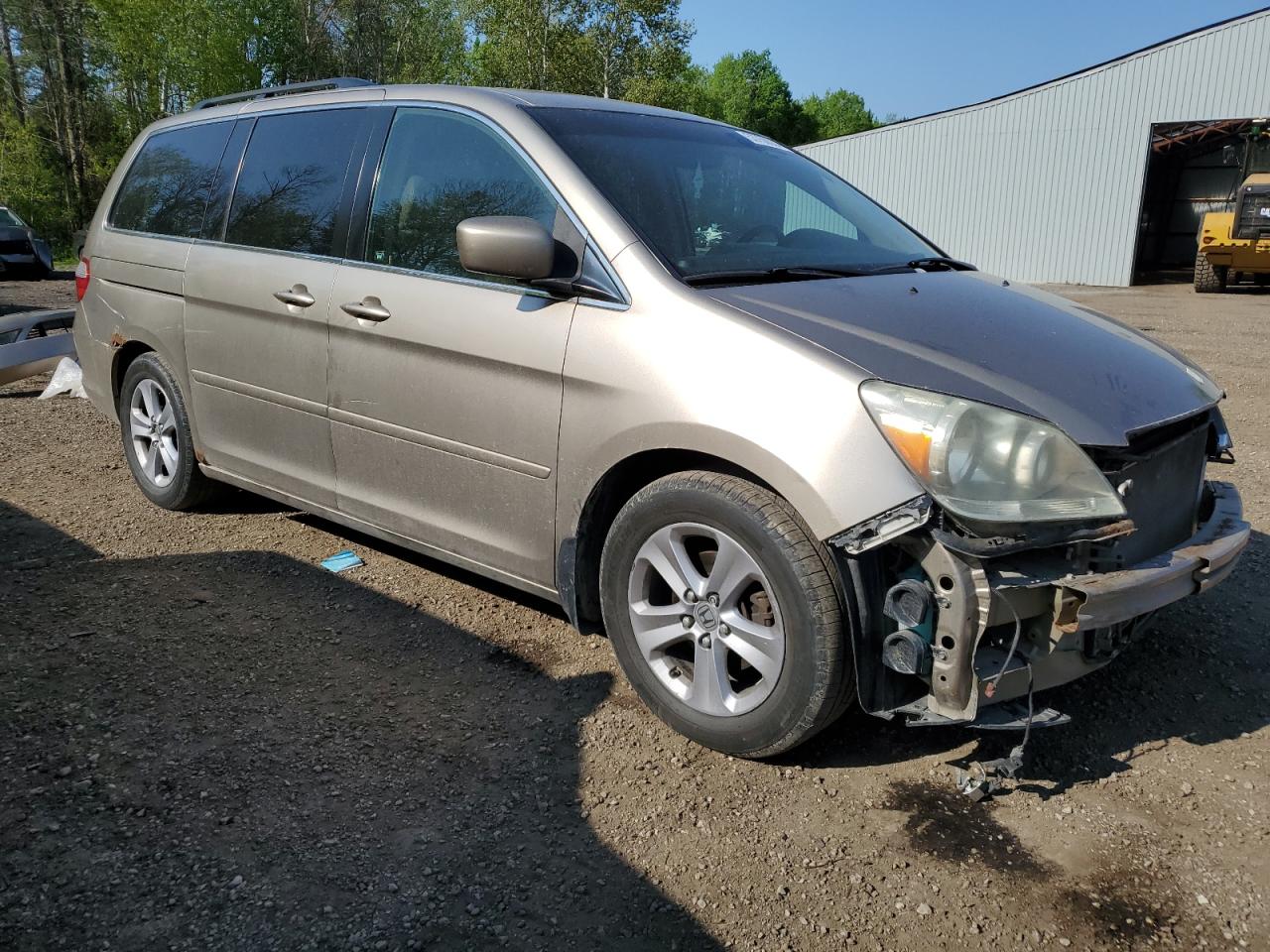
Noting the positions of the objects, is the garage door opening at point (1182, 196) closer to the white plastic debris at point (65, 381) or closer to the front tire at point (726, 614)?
the white plastic debris at point (65, 381)

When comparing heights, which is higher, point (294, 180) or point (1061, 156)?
point (1061, 156)

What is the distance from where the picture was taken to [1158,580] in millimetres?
2576

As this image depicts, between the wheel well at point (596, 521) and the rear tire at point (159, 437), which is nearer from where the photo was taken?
the wheel well at point (596, 521)

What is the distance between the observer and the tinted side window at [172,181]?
4.61 metres

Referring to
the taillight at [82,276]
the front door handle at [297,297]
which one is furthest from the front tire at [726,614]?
the taillight at [82,276]

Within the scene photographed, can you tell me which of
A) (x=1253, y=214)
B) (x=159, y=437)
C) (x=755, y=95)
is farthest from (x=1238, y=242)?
(x=755, y=95)

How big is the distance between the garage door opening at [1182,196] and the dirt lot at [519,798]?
105 ft

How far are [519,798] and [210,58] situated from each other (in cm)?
4354

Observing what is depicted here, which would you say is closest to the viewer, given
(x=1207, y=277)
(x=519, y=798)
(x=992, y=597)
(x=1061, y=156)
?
(x=992, y=597)

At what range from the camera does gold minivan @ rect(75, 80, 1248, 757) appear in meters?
2.46

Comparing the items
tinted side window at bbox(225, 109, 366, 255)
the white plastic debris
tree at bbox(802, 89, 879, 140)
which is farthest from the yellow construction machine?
tree at bbox(802, 89, 879, 140)

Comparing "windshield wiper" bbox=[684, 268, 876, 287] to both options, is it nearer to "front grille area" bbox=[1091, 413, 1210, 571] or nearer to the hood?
the hood

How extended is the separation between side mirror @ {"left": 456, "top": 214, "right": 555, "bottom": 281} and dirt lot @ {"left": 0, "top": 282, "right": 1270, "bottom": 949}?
1.38 metres

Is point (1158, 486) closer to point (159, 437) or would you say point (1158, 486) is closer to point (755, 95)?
point (159, 437)
